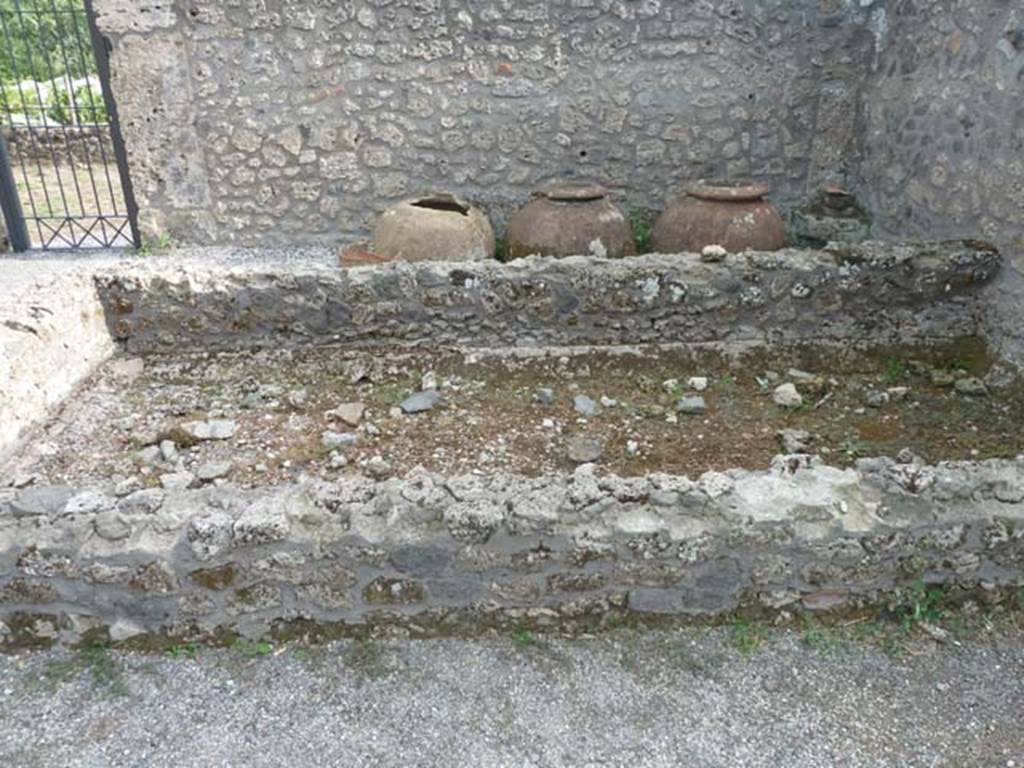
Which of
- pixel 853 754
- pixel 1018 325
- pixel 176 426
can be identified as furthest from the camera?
pixel 1018 325

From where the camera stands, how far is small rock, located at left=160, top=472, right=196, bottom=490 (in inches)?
110

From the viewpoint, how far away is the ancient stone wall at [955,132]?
148 inches

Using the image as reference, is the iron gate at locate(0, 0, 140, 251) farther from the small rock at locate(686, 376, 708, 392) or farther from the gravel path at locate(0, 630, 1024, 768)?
the gravel path at locate(0, 630, 1024, 768)

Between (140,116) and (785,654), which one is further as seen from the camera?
(140,116)

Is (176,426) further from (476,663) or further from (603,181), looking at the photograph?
(603,181)

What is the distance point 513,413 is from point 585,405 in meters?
0.34

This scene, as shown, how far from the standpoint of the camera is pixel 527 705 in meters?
1.99

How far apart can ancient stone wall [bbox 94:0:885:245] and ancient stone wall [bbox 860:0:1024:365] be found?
0.45 m

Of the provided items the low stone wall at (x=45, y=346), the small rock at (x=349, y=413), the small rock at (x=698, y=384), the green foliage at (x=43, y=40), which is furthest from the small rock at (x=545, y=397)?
the green foliage at (x=43, y=40)

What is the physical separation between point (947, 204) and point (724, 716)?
12.0 feet

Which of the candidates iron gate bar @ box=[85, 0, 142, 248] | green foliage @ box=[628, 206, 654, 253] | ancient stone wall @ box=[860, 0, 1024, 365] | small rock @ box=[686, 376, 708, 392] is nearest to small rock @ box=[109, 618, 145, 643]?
small rock @ box=[686, 376, 708, 392]

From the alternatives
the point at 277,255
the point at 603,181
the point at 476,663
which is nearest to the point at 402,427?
the point at 476,663

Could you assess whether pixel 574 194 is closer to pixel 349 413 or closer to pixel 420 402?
pixel 420 402

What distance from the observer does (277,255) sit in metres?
5.61
